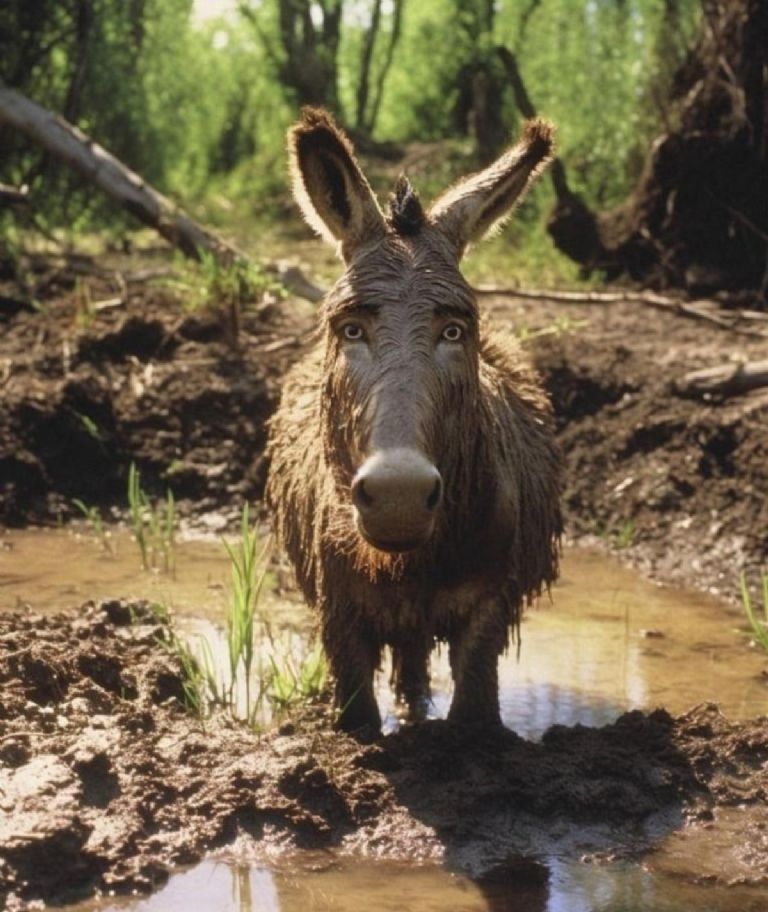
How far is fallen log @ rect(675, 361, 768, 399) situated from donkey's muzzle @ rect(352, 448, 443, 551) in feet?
14.8

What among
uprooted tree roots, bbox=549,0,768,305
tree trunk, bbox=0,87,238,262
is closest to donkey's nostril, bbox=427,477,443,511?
uprooted tree roots, bbox=549,0,768,305

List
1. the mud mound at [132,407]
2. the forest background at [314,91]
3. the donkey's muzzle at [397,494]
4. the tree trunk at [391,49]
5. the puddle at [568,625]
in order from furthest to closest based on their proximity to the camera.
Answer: the tree trunk at [391,49] → the forest background at [314,91] → the mud mound at [132,407] → the puddle at [568,625] → the donkey's muzzle at [397,494]

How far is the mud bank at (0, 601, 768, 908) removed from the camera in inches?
150

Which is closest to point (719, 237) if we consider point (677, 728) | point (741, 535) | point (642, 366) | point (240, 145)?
point (642, 366)

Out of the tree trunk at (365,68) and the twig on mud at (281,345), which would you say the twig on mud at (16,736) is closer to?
the twig on mud at (281,345)

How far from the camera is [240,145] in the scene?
19.4 meters

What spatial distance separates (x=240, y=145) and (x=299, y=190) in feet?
50.0

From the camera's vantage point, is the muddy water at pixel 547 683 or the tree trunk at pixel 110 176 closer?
the muddy water at pixel 547 683

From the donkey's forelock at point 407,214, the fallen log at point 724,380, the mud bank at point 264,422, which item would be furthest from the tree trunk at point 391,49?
the donkey's forelock at point 407,214

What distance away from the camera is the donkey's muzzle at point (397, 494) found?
11.8 ft

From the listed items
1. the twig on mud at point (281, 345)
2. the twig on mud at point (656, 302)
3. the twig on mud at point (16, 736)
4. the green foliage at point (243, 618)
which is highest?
the twig on mud at point (656, 302)

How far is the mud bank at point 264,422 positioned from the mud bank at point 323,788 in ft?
8.79

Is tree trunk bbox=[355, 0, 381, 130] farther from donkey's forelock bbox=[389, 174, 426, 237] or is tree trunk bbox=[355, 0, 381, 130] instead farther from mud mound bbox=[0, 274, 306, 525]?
donkey's forelock bbox=[389, 174, 426, 237]

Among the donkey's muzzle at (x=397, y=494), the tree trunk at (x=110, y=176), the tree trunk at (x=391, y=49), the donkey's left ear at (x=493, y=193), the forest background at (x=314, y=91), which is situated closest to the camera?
the donkey's muzzle at (x=397, y=494)
